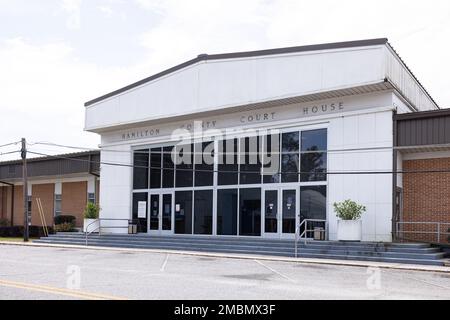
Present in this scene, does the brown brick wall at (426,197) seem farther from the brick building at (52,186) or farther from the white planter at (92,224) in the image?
the brick building at (52,186)

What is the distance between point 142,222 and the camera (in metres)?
29.4

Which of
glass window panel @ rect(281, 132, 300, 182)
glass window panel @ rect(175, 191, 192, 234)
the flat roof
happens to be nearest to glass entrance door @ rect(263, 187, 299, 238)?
glass window panel @ rect(281, 132, 300, 182)

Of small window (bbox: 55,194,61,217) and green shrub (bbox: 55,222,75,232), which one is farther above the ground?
small window (bbox: 55,194,61,217)

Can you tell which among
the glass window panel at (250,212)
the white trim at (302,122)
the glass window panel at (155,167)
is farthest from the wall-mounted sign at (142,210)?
the glass window panel at (250,212)

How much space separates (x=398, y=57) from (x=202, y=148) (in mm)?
9959

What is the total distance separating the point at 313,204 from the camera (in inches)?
892

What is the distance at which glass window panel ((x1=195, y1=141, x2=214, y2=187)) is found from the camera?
86.9 ft

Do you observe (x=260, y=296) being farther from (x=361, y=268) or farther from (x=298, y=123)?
(x=298, y=123)

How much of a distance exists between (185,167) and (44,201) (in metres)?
15.0

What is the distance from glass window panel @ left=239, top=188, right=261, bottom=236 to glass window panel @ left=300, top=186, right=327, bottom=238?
7.22 ft

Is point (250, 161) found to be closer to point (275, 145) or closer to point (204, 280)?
point (275, 145)

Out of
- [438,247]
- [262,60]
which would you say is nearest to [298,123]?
[262,60]

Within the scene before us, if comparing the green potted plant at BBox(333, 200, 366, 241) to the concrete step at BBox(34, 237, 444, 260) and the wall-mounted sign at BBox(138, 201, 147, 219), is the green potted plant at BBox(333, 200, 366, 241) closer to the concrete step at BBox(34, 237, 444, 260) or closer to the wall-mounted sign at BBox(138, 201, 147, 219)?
the concrete step at BBox(34, 237, 444, 260)
